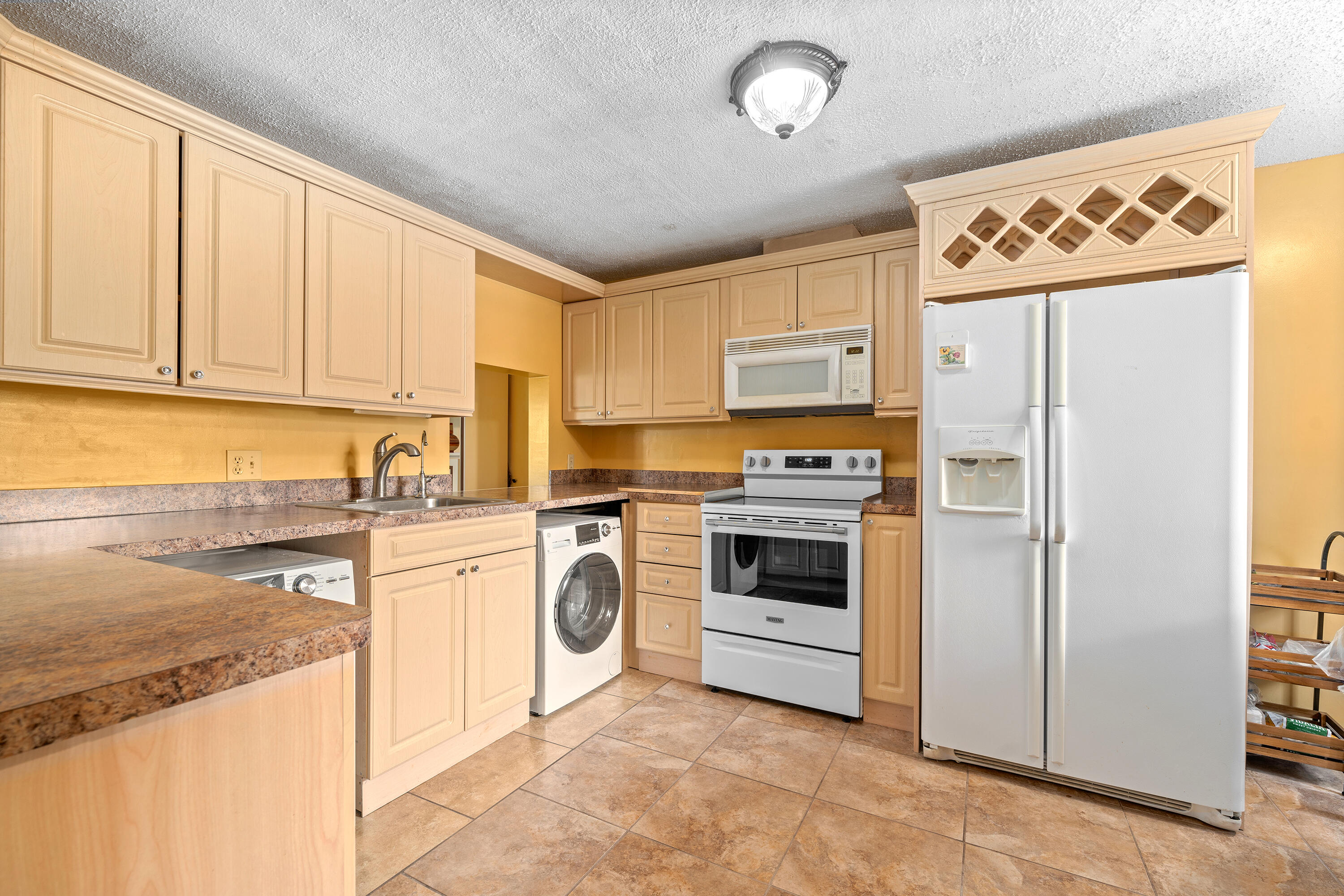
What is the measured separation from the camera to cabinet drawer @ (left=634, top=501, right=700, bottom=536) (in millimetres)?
3018

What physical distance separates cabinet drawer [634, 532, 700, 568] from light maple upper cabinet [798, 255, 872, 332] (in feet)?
3.97

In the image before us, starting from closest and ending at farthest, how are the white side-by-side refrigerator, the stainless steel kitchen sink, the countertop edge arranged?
the countertop edge, the white side-by-side refrigerator, the stainless steel kitchen sink

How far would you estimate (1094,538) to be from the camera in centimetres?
202

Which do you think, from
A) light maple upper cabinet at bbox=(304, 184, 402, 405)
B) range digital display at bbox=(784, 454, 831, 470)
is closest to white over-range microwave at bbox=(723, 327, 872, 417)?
range digital display at bbox=(784, 454, 831, 470)

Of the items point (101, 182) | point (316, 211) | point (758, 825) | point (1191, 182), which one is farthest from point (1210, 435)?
point (101, 182)

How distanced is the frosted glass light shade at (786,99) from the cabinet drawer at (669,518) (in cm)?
173

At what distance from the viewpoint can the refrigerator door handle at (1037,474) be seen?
208 centimetres

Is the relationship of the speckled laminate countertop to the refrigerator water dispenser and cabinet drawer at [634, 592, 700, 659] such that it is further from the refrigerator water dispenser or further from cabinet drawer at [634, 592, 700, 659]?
cabinet drawer at [634, 592, 700, 659]

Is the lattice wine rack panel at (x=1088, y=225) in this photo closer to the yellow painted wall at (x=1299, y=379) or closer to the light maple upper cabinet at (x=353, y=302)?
the yellow painted wall at (x=1299, y=379)

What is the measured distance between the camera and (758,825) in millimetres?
1885

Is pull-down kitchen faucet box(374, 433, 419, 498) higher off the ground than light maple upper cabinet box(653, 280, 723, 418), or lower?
lower

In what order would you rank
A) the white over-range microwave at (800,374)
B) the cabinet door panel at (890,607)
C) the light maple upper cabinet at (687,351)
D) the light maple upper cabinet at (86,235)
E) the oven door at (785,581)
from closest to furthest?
1. the light maple upper cabinet at (86,235)
2. the cabinet door panel at (890,607)
3. the oven door at (785,581)
4. the white over-range microwave at (800,374)
5. the light maple upper cabinet at (687,351)

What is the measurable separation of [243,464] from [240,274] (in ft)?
2.36

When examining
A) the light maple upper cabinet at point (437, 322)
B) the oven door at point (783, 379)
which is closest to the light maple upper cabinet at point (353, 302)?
the light maple upper cabinet at point (437, 322)
